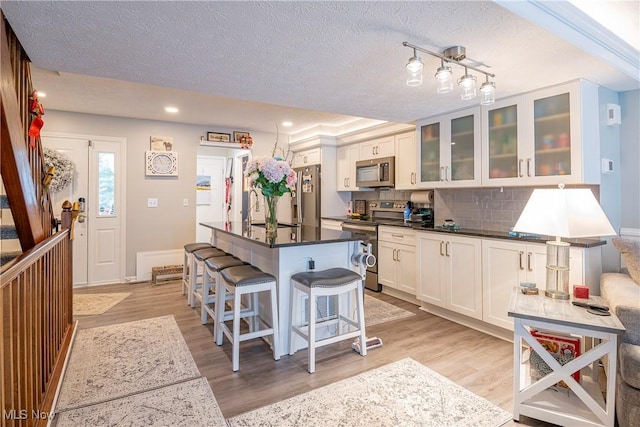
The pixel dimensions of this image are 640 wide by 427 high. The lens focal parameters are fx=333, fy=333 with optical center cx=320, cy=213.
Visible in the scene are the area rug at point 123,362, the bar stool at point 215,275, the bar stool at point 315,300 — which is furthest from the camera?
the bar stool at point 215,275

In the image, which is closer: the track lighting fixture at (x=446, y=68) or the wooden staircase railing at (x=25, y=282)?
the wooden staircase railing at (x=25, y=282)

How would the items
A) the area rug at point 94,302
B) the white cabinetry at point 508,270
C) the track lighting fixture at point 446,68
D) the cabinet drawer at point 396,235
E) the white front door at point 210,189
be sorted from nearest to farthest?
the track lighting fixture at point 446,68
the white cabinetry at point 508,270
the area rug at point 94,302
the cabinet drawer at point 396,235
the white front door at point 210,189

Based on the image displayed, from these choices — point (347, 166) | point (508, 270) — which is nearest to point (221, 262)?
point (508, 270)

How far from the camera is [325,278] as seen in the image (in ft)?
7.86

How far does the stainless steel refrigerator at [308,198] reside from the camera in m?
5.40

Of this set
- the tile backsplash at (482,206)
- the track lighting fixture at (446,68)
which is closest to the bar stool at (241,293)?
the track lighting fixture at (446,68)

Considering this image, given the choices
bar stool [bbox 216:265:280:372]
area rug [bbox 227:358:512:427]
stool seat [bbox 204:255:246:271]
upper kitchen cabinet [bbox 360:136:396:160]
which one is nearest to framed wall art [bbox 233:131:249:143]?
upper kitchen cabinet [bbox 360:136:396:160]

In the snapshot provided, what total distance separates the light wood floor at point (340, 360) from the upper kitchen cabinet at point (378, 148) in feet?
7.31

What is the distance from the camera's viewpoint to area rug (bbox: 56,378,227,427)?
1801 mm

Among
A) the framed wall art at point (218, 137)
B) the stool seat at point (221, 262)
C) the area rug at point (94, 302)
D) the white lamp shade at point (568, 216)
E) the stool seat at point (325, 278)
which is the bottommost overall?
the area rug at point (94, 302)

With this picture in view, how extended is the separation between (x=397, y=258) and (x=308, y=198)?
2.03 m

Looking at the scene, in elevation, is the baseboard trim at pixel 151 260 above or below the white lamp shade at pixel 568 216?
below

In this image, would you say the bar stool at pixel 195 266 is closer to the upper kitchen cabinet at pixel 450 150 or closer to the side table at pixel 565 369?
the upper kitchen cabinet at pixel 450 150

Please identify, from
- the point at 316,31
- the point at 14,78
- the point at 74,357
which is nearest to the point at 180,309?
the point at 74,357
